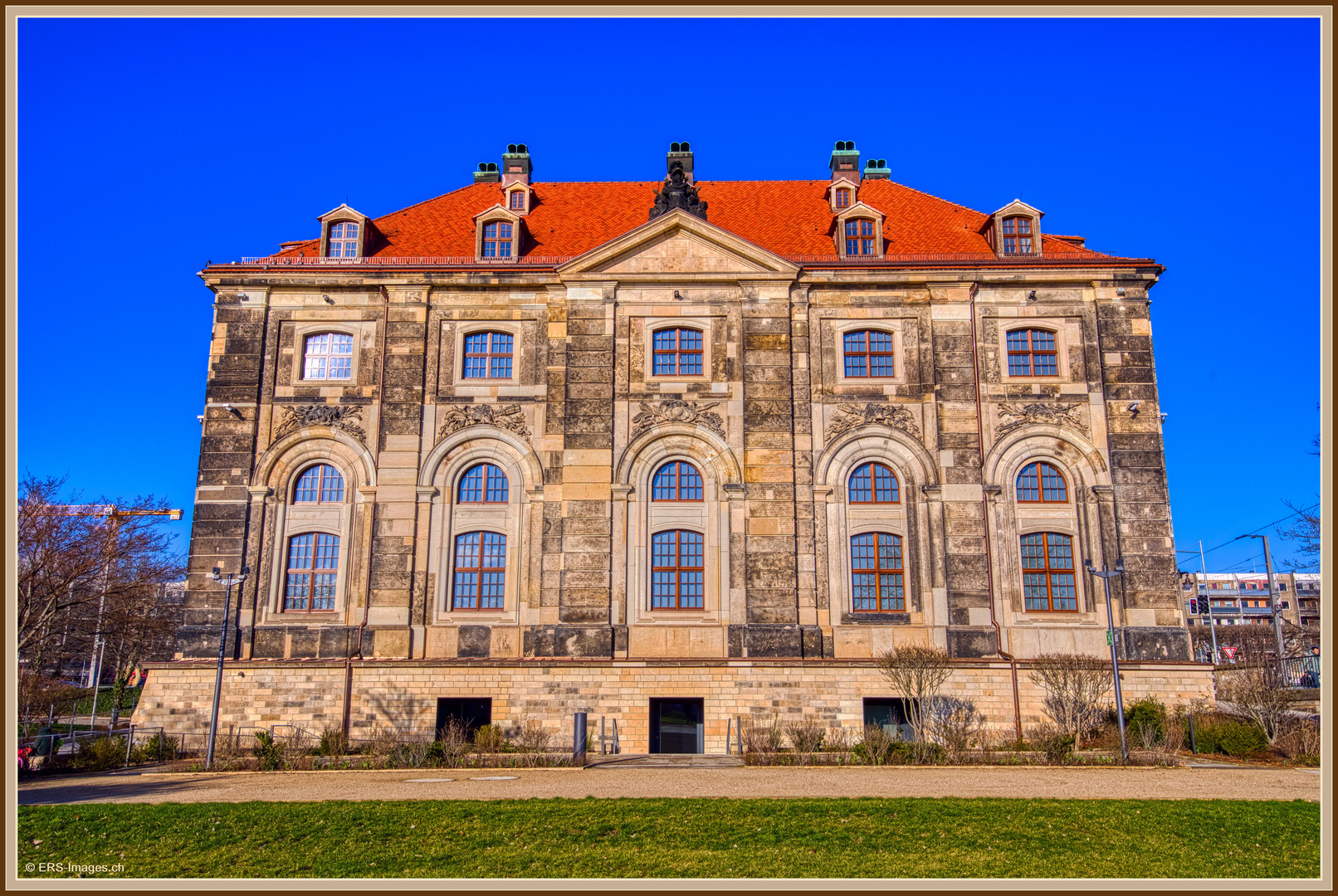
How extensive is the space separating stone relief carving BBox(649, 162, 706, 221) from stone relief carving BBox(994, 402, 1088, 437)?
38.2 feet

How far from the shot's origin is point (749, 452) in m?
29.1

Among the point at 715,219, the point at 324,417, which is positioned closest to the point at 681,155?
the point at 715,219

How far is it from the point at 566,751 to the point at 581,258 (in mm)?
15143

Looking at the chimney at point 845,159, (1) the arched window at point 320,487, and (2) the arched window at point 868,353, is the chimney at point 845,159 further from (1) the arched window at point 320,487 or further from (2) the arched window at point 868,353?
(1) the arched window at point 320,487

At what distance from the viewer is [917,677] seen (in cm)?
2580

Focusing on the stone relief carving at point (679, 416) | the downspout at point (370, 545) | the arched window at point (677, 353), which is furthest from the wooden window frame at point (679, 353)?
the downspout at point (370, 545)

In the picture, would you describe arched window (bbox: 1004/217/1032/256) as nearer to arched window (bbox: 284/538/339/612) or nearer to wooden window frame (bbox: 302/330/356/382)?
wooden window frame (bbox: 302/330/356/382)

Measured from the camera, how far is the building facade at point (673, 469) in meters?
27.5

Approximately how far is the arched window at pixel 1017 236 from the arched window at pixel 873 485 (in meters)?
8.70

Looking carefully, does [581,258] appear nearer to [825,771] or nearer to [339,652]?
[339,652]

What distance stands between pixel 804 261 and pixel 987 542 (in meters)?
10.7

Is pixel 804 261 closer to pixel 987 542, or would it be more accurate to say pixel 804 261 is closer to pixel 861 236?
pixel 861 236

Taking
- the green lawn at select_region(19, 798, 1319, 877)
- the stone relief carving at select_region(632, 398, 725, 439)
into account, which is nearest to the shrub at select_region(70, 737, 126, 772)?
the green lawn at select_region(19, 798, 1319, 877)

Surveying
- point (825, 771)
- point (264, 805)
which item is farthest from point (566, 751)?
point (264, 805)
